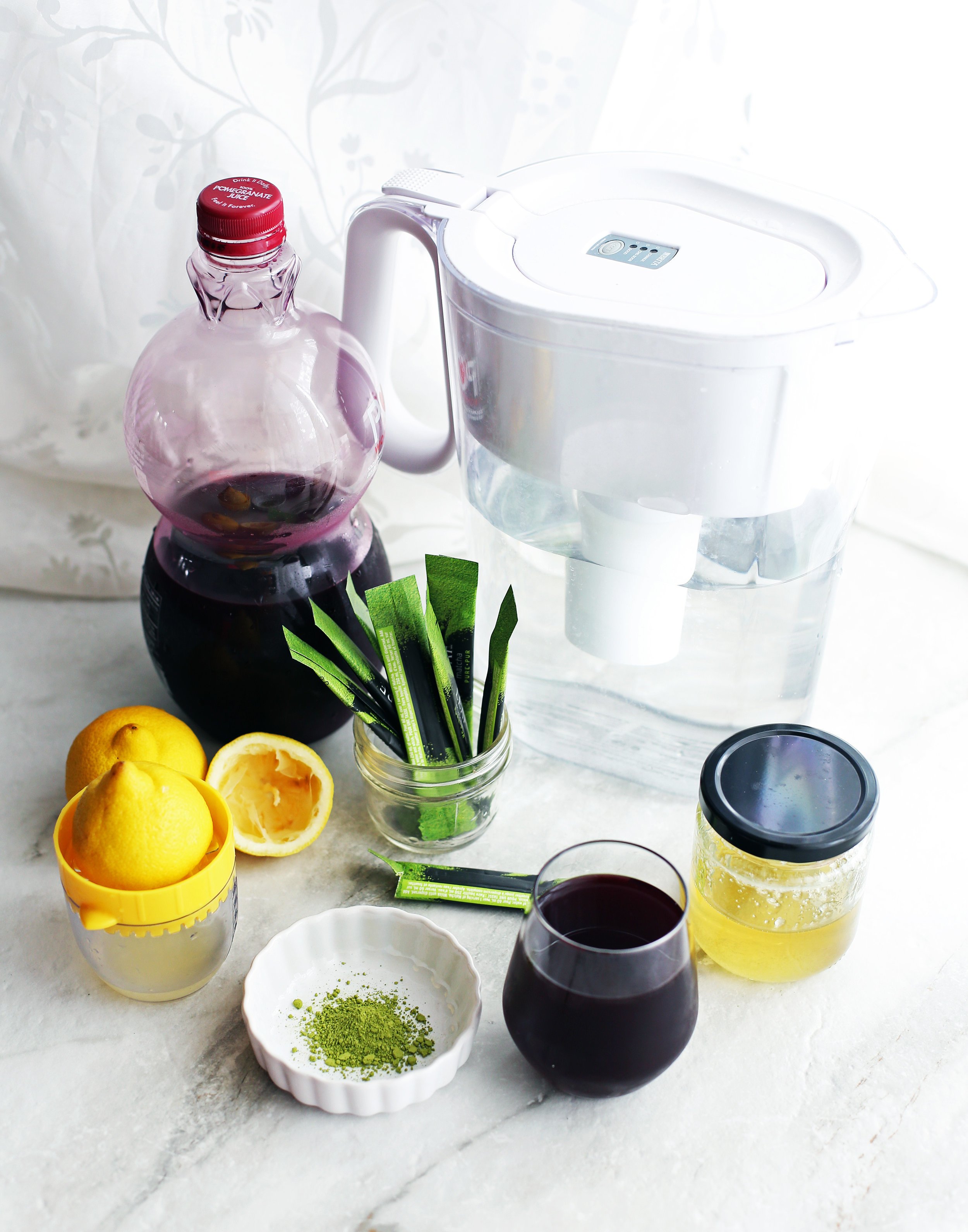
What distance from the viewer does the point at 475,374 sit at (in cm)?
69

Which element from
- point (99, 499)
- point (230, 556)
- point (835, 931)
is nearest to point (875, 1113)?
point (835, 931)

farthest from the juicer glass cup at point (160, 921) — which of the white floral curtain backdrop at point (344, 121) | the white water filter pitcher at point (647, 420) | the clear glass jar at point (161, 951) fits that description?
the white floral curtain backdrop at point (344, 121)

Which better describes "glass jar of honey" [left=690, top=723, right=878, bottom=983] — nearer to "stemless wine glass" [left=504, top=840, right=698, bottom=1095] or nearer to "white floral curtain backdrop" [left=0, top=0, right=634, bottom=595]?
"stemless wine glass" [left=504, top=840, right=698, bottom=1095]

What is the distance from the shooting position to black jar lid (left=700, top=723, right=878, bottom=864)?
0.63m

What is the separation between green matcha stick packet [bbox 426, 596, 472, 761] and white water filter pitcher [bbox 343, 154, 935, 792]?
91mm

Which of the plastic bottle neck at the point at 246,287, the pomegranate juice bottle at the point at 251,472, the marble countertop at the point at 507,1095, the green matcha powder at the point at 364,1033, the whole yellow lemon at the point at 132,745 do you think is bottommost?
the marble countertop at the point at 507,1095

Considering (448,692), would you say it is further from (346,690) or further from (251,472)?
(251,472)

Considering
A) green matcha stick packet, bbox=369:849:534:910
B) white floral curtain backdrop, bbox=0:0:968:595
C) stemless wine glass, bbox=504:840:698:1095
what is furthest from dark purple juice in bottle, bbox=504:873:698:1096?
white floral curtain backdrop, bbox=0:0:968:595

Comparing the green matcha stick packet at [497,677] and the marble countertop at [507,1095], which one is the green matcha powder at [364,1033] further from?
the green matcha stick packet at [497,677]

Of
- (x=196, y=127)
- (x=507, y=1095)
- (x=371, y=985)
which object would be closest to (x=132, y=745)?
(x=371, y=985)

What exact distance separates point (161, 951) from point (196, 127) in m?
0.61

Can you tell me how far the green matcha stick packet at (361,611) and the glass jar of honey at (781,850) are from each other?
236 mm

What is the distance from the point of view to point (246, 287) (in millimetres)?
729

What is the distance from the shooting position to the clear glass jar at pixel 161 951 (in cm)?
65
